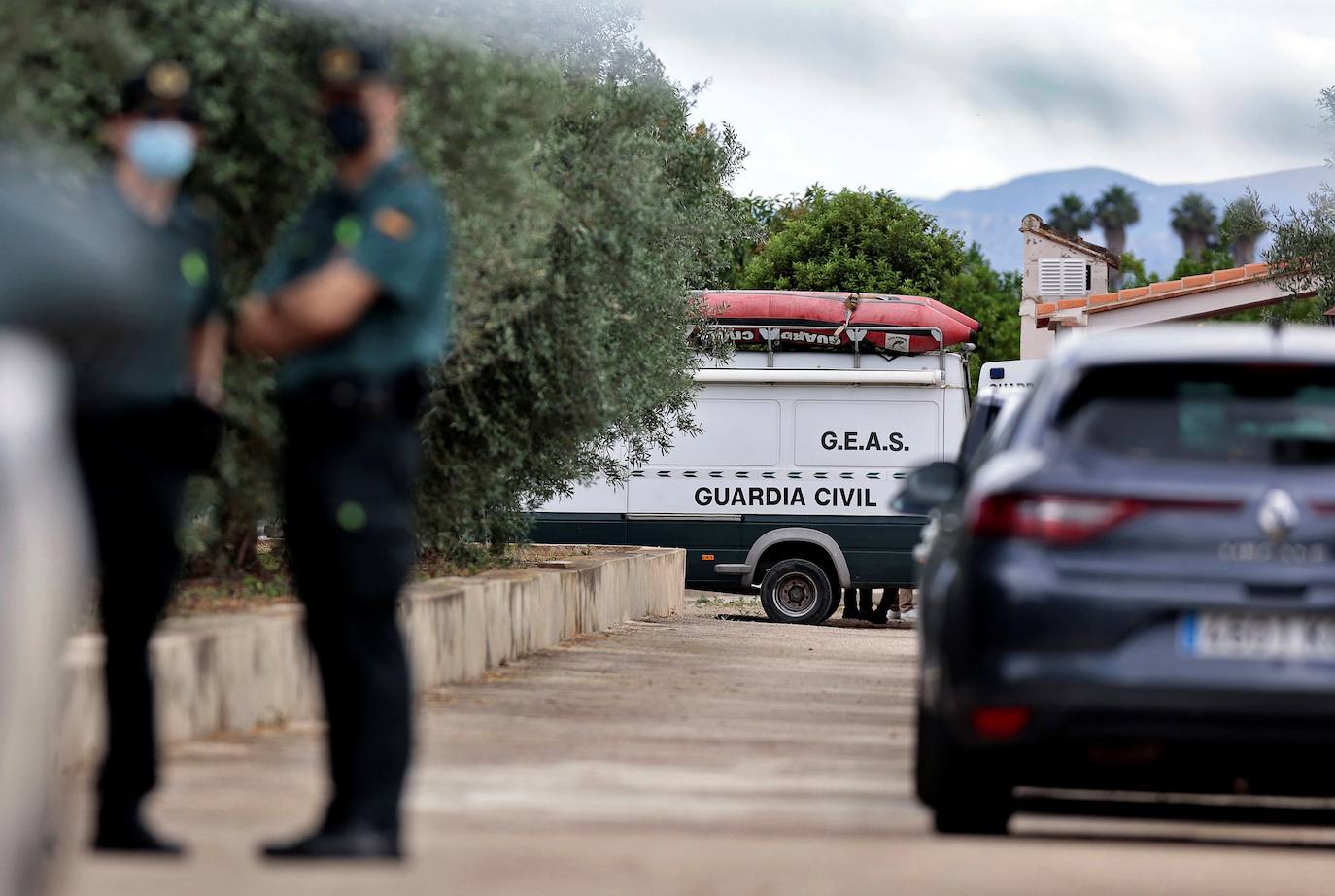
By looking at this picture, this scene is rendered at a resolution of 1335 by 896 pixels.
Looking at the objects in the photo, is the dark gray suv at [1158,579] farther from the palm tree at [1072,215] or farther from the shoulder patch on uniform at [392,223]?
the palm tree at [1072,215]

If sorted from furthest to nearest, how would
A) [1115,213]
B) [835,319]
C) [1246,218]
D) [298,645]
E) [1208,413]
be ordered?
[1115,213] → [1246,218] → [835,319] → [298,645] → [1208,413]

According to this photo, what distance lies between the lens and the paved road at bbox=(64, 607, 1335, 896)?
5230 mm

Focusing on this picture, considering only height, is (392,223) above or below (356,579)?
above

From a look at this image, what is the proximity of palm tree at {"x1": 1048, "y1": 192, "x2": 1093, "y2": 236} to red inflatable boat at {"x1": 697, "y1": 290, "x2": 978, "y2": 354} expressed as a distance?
12925cm

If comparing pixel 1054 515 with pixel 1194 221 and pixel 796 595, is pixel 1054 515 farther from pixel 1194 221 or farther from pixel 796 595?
pixel 1194 221

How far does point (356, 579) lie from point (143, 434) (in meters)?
0.68

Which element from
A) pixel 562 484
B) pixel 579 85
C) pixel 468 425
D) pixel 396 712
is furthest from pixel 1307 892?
pixel 562 484

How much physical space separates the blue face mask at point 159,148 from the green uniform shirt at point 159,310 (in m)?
0.11

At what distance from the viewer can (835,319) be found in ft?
83.5

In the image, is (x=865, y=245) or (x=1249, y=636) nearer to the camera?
(x=1249, y=636)

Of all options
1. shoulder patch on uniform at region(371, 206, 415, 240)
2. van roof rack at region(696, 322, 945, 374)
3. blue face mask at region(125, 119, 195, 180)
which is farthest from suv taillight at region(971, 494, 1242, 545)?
van roof rack at region(696, 322, 945, 374)

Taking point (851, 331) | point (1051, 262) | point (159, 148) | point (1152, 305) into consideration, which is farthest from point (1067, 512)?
point (1051, 262)

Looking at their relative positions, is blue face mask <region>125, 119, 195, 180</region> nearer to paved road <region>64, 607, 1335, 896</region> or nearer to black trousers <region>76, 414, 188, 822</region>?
black trousers <region>76, 414, 188, 822</region>

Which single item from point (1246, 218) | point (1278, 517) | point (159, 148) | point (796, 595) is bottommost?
point (796, 595)
